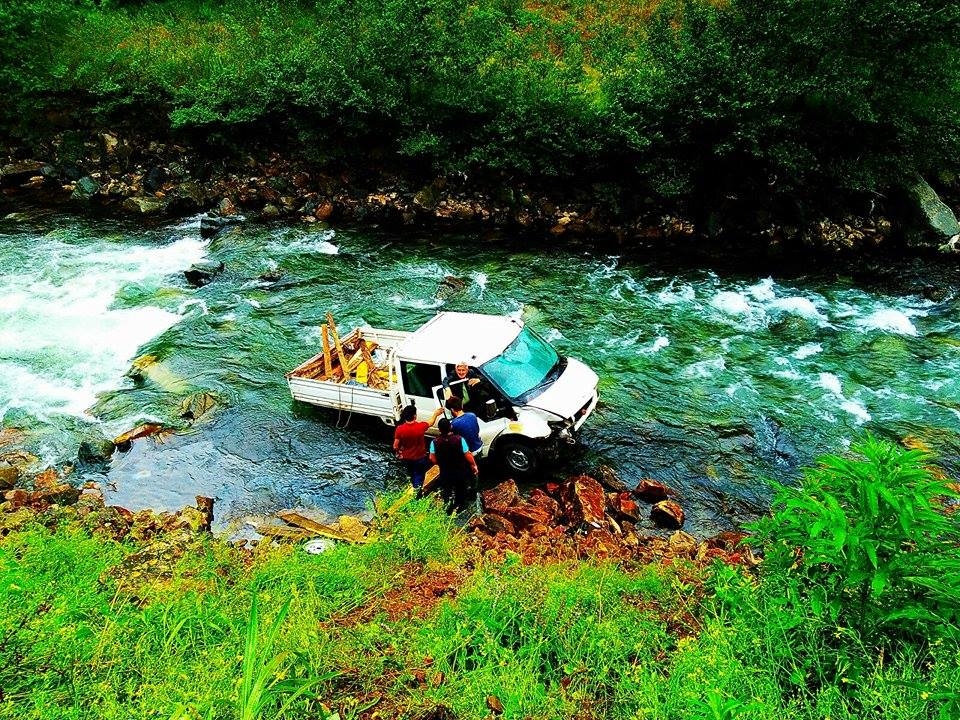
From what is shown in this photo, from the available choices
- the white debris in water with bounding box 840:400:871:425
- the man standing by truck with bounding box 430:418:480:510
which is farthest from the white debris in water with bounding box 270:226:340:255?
the white debris in water with bounding box 840:400:871:425

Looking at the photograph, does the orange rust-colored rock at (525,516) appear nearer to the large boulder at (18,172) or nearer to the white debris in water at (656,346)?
the white debris in water at (656,346)

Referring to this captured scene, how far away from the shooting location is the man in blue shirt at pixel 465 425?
9.70 metres

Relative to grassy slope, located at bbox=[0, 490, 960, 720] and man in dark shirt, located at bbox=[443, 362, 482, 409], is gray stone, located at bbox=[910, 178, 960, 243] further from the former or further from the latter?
grassy slope, located at bbox=[0, 490, 960, 720]

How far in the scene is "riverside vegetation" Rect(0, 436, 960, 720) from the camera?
5086 millimetres

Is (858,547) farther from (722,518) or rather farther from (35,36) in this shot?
(35,36)

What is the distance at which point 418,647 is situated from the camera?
5949 millimetres

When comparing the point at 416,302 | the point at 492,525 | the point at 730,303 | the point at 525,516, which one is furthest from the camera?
the point at 416,302

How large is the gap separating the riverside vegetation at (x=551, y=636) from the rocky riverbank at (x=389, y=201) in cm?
1418

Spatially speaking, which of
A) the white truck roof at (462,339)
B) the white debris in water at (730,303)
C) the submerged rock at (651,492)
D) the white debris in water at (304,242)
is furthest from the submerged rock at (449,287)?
the submerged rock at (651,492)

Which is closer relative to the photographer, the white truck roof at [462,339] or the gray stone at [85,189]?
the white truck roof at [462,339]

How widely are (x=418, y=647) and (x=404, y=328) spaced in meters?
9.82

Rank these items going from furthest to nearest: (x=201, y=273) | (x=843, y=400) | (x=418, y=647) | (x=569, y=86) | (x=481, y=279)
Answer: (x=569, y=86), (x=201, y=273), (x=481, y=279), (x=843, y=400), (x=418, y=647)

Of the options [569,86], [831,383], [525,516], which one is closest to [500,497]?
[525,516]

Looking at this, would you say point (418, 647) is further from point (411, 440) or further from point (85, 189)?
point (85, 189)
